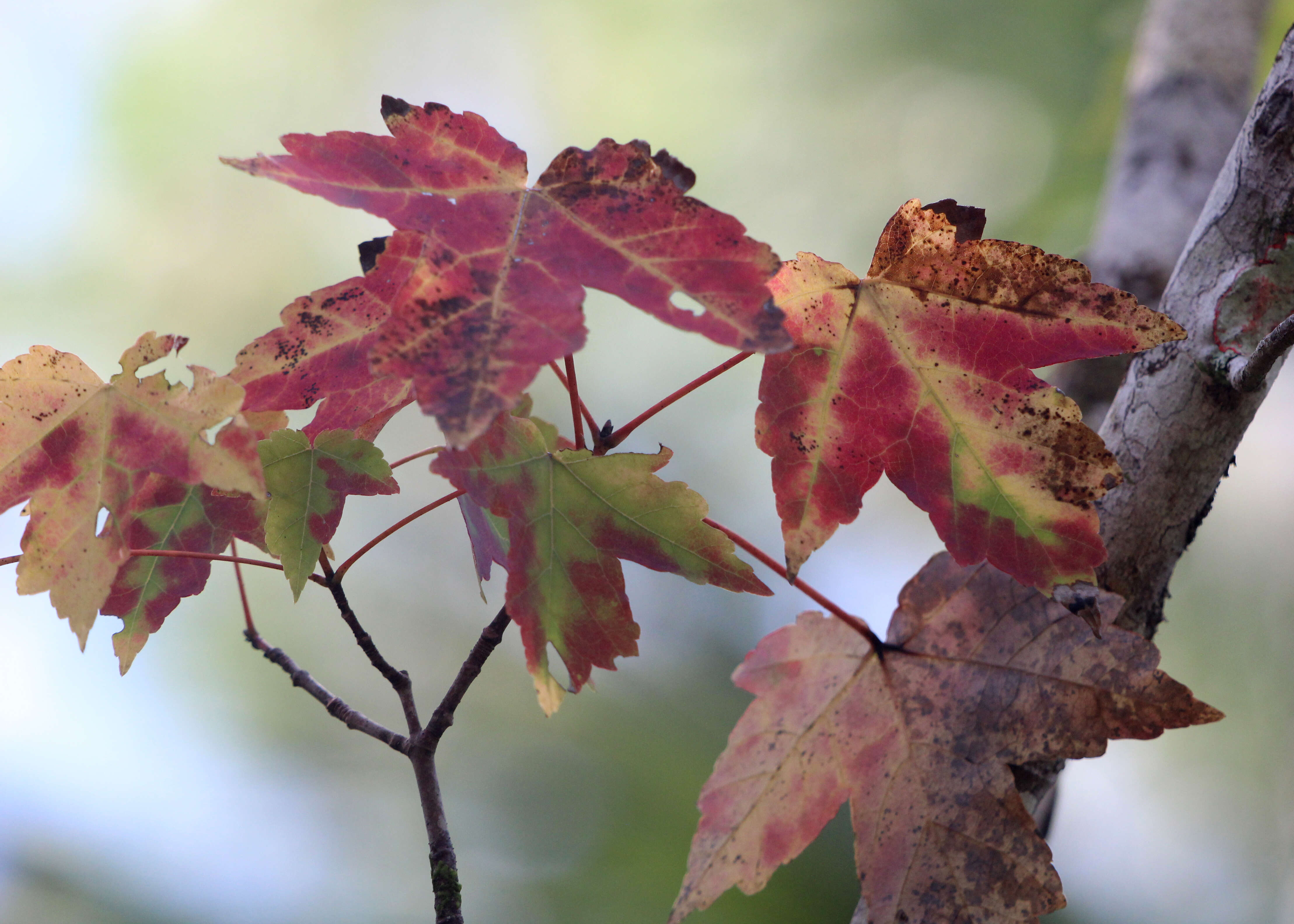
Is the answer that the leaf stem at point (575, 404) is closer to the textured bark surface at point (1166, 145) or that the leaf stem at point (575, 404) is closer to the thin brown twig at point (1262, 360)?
the thin brown twig at point (1262, 360)

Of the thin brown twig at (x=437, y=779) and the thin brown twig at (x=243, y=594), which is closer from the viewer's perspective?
the thin brown twig at (x=437, y=779)

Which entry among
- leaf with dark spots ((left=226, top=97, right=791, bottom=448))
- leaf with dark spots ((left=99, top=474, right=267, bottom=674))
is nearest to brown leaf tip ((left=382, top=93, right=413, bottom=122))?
leaf with dark spots ((left=226, top=97, right=791, bottom=448))

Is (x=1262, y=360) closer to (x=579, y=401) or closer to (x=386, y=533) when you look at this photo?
(x=579, y=401)

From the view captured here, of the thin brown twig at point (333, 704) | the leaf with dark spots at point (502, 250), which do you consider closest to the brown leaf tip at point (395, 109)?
the leaf with dark spots at point (502, 250)

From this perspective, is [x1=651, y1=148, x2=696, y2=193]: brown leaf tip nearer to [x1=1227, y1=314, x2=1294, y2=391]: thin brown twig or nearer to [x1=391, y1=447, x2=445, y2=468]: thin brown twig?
[x1=391, y1=447, x2=445, y2=468]: thin brown twig

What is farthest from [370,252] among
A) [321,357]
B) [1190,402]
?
[1190,402]

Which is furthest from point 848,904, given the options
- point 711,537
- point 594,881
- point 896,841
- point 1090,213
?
point 1090,213
